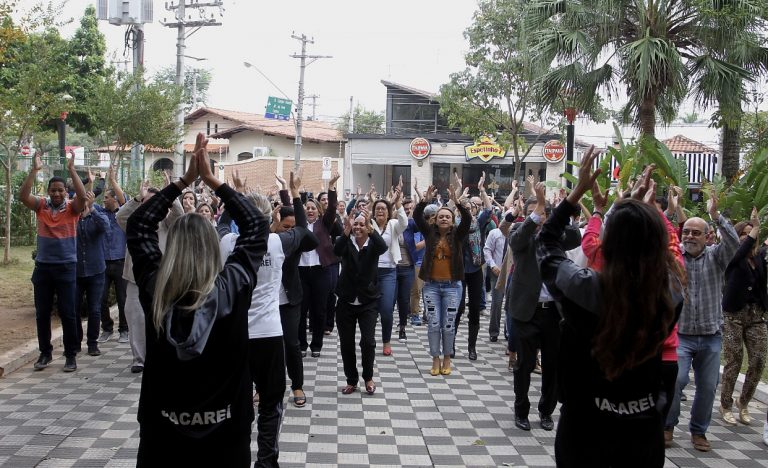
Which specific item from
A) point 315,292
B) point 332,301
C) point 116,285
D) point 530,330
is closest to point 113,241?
point 116,285

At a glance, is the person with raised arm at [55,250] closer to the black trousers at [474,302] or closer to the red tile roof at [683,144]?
the black trousers at [474,302]

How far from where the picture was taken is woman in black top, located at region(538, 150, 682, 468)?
3154 millimetres

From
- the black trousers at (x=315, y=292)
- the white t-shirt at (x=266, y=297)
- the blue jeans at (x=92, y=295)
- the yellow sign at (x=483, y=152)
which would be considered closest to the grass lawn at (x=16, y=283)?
the blue jeans at (x=92, y=295)

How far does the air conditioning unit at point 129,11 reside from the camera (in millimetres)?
23891

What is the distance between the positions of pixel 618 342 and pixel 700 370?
374 cm

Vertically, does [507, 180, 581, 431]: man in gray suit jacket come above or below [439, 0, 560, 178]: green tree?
below

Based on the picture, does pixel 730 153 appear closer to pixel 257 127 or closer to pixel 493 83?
pixel 493 83

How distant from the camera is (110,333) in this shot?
34.4ft

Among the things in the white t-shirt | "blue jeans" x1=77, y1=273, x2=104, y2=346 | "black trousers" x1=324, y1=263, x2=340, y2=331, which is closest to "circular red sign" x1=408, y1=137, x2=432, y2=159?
"black trousers" x1=324, y1=263, x2=340, y2=331

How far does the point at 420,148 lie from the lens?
39.0m

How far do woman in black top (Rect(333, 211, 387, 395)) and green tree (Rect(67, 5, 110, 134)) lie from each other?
22.2m

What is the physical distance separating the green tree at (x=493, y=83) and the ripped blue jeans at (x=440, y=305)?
45.2 feet

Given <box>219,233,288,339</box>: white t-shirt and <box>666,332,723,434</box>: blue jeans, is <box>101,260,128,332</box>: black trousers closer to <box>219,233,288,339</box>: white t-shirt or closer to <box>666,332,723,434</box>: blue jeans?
<box>219,233,288,339</box>: white t-shirt

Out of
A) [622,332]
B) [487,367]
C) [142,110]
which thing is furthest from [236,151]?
[622,332]
